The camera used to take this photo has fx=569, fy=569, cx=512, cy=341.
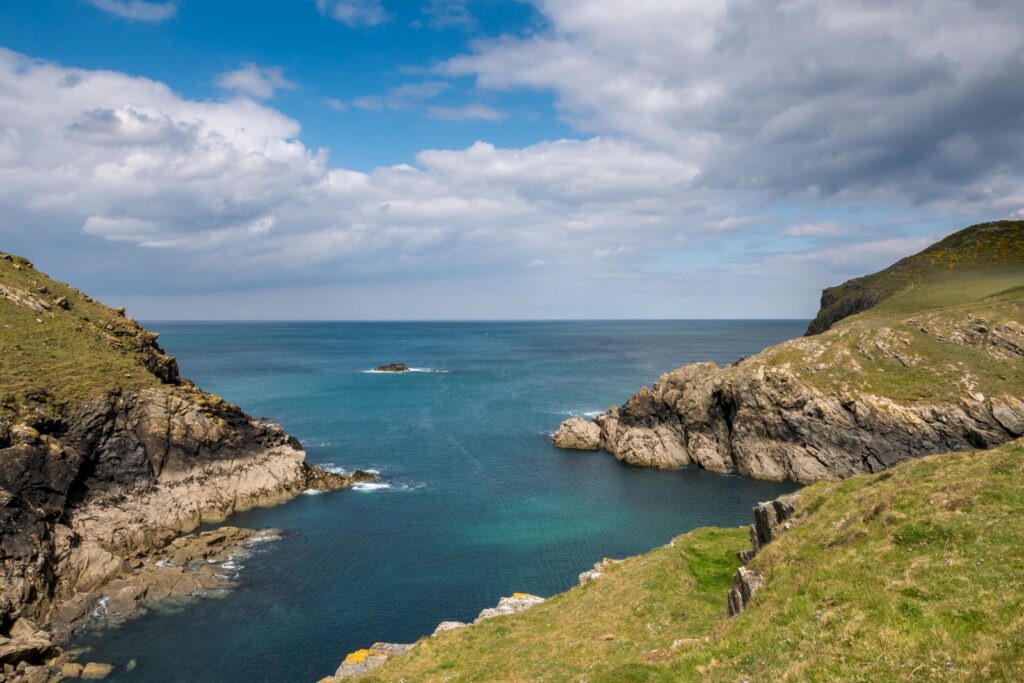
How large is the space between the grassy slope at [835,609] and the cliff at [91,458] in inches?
1536

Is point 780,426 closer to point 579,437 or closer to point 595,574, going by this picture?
point 579,437

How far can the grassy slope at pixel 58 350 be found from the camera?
214 ft

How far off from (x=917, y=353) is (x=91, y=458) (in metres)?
116

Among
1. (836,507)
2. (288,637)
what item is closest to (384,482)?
(288,637)

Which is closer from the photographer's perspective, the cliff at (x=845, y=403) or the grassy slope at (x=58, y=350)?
the grassy slope at (x=58, y=350)

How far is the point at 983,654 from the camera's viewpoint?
15820mm

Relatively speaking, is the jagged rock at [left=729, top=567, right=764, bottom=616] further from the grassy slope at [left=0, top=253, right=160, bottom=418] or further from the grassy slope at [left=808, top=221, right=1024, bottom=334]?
the grassy slope at [left=808, top=221, right=1024, bottom=334]

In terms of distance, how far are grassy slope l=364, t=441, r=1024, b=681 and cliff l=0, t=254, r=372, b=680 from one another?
39.0 m

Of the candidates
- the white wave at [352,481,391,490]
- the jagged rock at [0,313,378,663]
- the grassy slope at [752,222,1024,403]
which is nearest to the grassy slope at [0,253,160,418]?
the jagged rock at [0,313,378,663]

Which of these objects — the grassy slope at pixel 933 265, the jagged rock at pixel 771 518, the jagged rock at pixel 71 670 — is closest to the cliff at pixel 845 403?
the grassy slope at pixel 933 265

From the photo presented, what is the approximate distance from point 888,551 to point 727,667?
8.60 metres

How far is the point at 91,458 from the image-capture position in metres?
65.7

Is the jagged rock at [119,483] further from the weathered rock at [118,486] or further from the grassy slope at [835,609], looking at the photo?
the grassy slope at [835,609]

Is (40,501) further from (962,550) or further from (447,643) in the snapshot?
(962,550)
